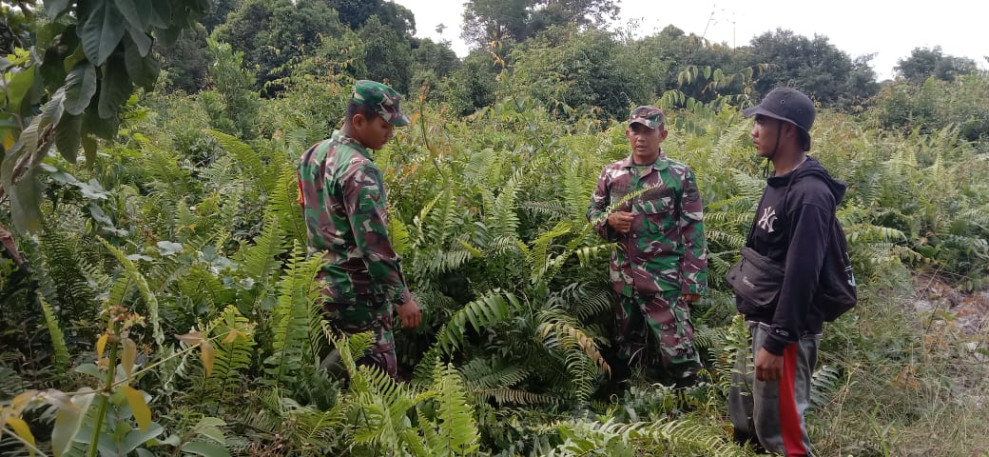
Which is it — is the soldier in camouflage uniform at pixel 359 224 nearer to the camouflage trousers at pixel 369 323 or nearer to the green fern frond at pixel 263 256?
the camouflage trousers at pixel 369 323

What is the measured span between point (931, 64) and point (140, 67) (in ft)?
142

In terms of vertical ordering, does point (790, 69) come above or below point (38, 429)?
above

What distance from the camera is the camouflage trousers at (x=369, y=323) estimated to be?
3.38 m

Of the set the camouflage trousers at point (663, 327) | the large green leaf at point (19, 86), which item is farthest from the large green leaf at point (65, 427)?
the camouflage trousers at point (663, 327)

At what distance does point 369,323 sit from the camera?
11.2ft

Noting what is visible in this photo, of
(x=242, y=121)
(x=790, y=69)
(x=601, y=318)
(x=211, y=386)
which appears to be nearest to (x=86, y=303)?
(x=211, y=386)

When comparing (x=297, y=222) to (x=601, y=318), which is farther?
(x=601, y=318)

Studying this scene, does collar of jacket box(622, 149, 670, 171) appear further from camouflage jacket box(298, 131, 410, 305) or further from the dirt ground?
the dirt ground

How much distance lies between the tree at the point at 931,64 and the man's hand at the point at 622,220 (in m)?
35.5

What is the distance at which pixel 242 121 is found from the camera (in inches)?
306

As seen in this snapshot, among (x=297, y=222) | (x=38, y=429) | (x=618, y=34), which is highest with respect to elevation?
(x=618, y=34)

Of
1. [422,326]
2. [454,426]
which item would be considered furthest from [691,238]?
[454,426]

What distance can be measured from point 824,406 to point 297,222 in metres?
3.66

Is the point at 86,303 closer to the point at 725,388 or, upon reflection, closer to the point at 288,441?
the point at 288,441
